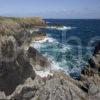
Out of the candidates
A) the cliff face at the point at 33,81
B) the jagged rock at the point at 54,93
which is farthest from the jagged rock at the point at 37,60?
the jagged rock at the point at 54,93

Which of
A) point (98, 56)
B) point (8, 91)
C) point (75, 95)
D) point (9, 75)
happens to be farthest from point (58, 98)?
point (98, 56)

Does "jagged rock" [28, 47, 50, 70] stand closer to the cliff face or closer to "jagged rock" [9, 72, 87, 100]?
the cliff face

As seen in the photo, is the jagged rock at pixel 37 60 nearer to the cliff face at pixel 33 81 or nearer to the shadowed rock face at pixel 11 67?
the cliff face at pixel 33 81

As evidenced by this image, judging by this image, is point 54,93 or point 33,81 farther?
point 33,81

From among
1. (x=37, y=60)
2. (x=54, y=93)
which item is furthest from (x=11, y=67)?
(x=37, y=60)

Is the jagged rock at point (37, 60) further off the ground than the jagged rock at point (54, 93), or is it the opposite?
the jagged rock at point (54, 93)

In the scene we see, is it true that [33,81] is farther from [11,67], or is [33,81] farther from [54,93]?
[54,93]

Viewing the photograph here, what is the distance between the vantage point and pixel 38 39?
68.3m

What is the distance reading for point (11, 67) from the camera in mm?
25656

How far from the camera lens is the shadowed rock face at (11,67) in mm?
23859

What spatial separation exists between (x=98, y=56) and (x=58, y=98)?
54.8ft

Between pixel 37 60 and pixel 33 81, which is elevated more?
pixel 33 81

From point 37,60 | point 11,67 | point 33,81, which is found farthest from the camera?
point 37,60

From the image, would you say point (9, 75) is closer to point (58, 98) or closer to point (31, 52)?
point (58, 98)
